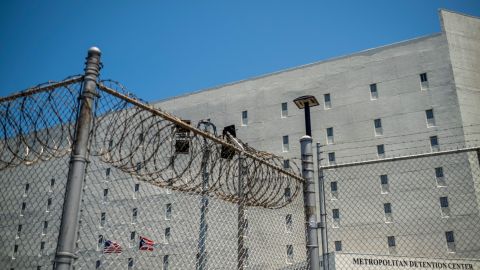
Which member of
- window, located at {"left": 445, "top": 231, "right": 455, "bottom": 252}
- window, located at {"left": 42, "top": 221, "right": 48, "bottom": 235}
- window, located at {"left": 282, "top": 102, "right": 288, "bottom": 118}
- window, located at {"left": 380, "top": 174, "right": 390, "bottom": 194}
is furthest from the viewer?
window, located at {"left": 42, "top": 221, "right": 48, "bottom": 235}

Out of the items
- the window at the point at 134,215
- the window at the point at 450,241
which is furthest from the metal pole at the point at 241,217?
the window at the point at 134,215

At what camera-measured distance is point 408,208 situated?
37094 millimetres

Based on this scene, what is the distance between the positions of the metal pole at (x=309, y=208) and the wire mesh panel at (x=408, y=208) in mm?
27831

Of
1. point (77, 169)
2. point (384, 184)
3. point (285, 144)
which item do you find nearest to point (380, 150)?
point (384, 184)

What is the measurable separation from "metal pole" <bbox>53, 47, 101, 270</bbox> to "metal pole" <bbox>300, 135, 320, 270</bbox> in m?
3.78

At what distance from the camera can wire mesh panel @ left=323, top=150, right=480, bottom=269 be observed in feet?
114

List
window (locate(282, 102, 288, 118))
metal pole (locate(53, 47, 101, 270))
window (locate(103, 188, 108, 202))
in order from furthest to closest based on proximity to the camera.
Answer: window (locate(103, 188, 108, 202))
window (locate(282, 102, 288, 118))
metal pole (locate(53, 47, 101, 270))

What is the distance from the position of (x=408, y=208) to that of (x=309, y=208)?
33873mm

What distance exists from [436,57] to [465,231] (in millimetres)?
16836

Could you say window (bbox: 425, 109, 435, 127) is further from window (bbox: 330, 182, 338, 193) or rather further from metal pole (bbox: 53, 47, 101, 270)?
metal pole (bbox: 53, 47, 101, 270)

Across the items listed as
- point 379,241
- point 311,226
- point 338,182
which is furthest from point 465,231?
point 311,226

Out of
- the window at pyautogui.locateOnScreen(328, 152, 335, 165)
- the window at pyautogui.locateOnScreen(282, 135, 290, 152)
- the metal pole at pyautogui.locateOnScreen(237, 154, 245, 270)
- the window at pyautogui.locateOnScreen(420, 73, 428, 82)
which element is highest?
the window at pyautogui.locateOnScreen(420, 73, 428, 82)

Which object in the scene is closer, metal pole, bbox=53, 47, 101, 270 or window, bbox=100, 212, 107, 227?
metal pole, bbox=53, 47, 101, 270

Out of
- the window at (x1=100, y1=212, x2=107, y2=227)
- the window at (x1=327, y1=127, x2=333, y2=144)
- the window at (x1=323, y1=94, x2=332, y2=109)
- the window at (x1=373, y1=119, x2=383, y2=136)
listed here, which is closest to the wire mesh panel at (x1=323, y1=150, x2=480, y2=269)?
the window at (x1=327, y1=127, x2=333, y2=144)
